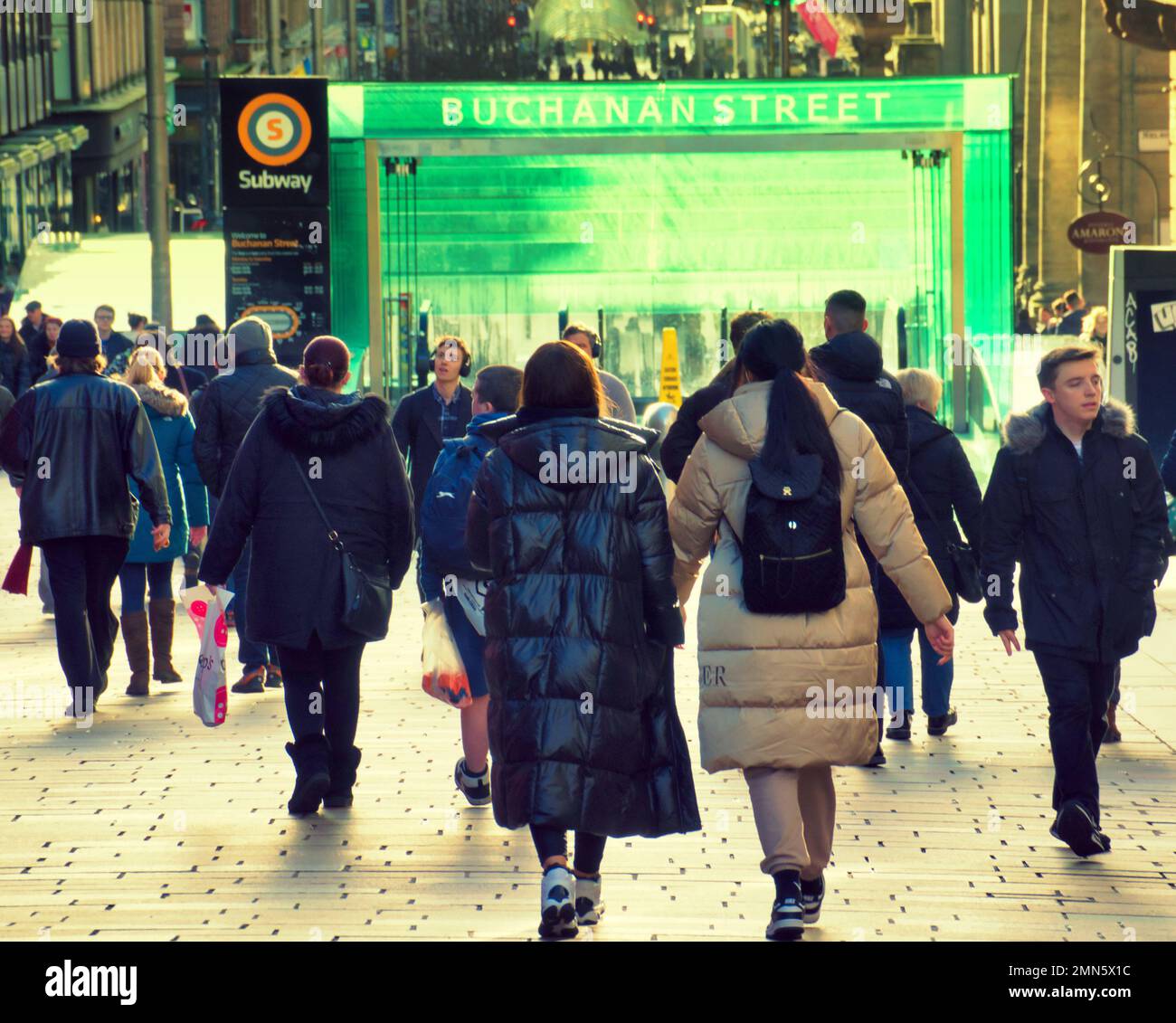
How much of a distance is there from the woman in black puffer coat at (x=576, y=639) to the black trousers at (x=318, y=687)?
1751 millimetres

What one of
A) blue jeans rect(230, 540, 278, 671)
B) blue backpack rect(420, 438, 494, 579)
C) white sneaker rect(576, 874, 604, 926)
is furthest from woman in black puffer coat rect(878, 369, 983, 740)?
→ blue jeans rect(230, 540, 278, 671)

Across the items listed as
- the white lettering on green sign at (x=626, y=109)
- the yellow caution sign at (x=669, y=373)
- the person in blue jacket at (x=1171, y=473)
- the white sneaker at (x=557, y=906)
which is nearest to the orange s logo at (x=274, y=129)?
the white lettering on green sign at (x=626, y=109)

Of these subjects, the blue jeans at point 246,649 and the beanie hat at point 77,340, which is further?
the blue jeans at point 246,649

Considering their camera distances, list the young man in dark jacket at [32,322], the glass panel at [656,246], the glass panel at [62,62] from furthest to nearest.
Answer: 1. the glass panel at [62,62]
2. the young man in dark jacket at [32,322]
3. the glass panel at [656,246]

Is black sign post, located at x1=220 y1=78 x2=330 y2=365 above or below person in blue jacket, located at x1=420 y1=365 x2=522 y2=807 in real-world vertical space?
above

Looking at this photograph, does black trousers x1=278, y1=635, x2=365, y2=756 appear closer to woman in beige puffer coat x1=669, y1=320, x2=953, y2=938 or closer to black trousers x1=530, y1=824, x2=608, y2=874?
black trousers x1=530, y1=824, x2=608, y2=874

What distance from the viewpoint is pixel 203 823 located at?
7781mm

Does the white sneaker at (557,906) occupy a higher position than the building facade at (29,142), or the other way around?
the building facade at (29,142)

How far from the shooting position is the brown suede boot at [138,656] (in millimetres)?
10680

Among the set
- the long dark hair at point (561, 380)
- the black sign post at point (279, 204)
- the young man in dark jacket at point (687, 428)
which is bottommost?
the young man in dark jacket at point (687, 428)

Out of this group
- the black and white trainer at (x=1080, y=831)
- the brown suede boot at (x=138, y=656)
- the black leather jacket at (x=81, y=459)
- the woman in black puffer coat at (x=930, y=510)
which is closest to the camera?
the black and white trainer at (x=1080, y=831)

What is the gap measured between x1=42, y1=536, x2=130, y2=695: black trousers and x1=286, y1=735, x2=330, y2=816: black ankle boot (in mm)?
2286

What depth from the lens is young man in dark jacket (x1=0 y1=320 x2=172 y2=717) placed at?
973 centimetres

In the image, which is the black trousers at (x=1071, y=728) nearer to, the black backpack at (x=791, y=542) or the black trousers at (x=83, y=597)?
the black backpack at (x=791, y=542)
